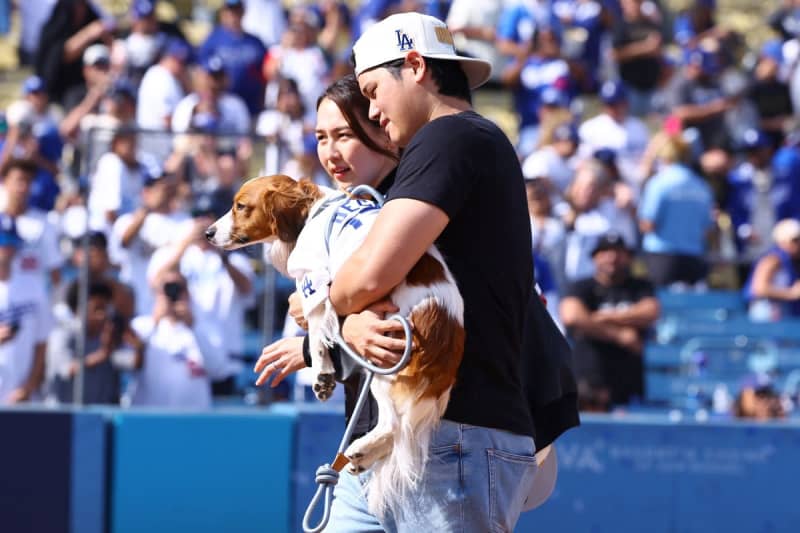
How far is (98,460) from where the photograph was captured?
24.1 ft

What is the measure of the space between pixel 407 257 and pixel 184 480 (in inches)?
191

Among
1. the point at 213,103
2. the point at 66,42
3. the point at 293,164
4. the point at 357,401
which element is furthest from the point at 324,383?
the point at 66,42

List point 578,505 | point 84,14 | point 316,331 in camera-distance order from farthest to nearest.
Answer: point 84,14
point 578,505
point 316,331

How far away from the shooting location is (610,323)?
9.10 metres

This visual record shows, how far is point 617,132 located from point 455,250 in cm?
931

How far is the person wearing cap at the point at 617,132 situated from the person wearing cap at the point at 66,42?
425cm

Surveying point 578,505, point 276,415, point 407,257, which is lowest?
point 578,505

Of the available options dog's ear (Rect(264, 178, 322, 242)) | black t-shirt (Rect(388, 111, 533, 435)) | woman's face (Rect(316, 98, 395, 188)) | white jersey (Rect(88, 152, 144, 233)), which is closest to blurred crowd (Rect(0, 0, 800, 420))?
white jersey (Rect(88, 152, 144, 233))

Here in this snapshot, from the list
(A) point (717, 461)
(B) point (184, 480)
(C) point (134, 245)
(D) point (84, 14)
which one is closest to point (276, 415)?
(B) point (184, 480)

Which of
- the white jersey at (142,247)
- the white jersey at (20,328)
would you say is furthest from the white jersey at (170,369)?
the white jersey at (20,328)

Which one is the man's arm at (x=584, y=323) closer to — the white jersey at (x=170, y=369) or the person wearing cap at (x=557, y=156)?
the person wearing cap at (x=557, y=156)

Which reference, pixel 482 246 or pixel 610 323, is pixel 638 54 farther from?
pixel 482 246

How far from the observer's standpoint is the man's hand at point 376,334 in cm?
287

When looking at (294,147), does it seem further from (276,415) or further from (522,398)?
(522,398)
